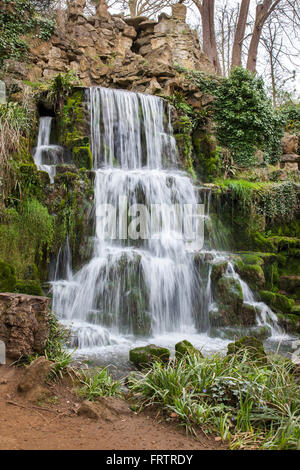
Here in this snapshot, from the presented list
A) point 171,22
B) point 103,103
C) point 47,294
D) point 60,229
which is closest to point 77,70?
point 103,103

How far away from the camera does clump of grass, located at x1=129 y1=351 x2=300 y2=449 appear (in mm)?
2646

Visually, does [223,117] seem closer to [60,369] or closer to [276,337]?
[276,337]

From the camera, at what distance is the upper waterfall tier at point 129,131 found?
10.4 meters

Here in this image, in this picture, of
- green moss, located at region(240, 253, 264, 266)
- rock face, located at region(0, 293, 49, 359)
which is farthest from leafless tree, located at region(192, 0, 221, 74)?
rock face, located at region(0, 293, 49, 359)

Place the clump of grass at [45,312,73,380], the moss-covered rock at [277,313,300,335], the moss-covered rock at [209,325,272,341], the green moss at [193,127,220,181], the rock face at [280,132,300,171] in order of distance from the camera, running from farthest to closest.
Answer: the rock face at [280,132,300,171]
the green moss at [193,127,220,181]
the moss-covered rock at [277,313,300,335]
the moss-covered rock at [209,325,272,341]
the clump of grass at [45,312,73,380]

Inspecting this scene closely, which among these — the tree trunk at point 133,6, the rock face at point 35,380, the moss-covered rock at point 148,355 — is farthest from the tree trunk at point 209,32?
the rock face at point 35,380

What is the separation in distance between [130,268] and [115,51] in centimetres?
1185

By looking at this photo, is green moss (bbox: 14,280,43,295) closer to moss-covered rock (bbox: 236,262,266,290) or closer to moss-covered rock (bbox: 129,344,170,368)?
moss-covered rock (bbox: 129,344,170,368)

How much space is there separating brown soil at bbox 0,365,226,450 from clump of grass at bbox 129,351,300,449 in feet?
0.45

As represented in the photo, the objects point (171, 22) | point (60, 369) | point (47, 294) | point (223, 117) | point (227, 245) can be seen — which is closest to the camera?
point (60, 369)

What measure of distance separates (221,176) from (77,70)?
7262 millimetres

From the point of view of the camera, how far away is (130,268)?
7.09 m

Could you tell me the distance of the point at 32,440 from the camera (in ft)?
7.93
